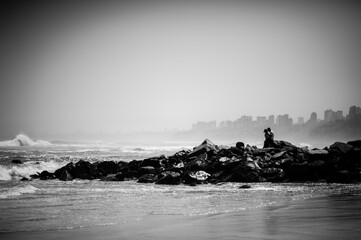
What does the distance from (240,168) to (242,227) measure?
12.1 meters

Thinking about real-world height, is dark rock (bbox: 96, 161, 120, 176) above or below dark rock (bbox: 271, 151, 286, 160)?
below

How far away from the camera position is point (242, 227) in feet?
25.5

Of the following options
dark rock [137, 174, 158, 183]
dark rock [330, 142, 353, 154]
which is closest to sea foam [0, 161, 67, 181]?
dark rock [137, 174, 158, 183]

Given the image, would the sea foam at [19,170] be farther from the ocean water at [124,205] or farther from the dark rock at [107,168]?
the ocean water at [124,205]

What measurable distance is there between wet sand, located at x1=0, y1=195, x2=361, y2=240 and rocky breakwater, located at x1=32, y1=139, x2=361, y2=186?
8973 mm

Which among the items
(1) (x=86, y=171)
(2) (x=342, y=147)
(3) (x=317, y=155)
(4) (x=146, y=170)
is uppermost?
(2) (x=342, y=147)

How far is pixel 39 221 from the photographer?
28.7 feet

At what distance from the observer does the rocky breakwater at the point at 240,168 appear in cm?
1898

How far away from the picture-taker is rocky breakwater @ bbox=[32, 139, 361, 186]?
19.0m

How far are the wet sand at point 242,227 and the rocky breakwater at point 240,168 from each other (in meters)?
8.97

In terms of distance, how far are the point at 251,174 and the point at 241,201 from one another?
726 centimetres

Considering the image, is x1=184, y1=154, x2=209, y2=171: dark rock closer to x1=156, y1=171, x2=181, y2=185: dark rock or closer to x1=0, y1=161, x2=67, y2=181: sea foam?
x1=156, y1=171, x2=181, y2=185: dark rock

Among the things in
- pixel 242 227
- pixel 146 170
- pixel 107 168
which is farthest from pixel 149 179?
pixel 242 227

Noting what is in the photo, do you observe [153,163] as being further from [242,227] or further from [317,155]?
[242,227]
